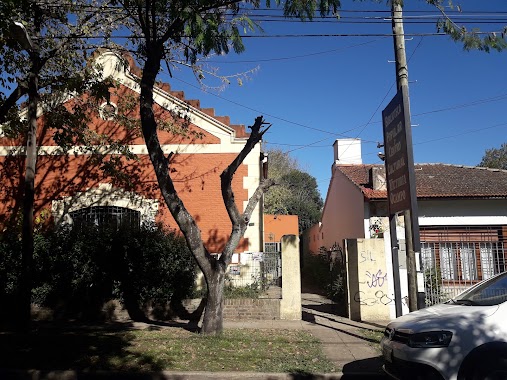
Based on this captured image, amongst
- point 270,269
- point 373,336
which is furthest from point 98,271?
point 373,336

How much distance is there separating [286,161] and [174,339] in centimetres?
4011

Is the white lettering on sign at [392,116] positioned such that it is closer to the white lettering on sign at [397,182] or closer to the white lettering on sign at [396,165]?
the white lettering on sign at [396,165]

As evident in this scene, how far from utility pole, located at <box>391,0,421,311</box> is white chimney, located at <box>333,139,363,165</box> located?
13022 millimetres

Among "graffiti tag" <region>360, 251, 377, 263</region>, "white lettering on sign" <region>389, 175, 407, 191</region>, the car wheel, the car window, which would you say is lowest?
the car wheel

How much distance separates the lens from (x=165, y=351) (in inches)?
297

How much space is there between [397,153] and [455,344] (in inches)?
168

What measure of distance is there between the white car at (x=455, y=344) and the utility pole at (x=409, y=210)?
2.37 meters

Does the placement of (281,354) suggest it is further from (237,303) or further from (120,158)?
(120,158)

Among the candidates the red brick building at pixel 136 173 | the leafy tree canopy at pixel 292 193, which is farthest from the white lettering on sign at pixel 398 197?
the leafy tree canopy at pixel 292 193

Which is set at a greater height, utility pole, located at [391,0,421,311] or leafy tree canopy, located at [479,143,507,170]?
leafy tree canopy, located at [479,143,507,170]

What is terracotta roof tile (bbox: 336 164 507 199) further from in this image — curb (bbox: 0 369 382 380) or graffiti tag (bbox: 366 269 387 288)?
curb (bbox: 0 369 382 380)

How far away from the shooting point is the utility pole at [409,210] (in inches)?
302

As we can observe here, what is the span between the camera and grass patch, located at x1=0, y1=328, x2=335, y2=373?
6.82 meters

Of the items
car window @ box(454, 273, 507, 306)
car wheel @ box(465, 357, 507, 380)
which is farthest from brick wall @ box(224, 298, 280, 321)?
car wheel @ box(465, 357, 507, 380)
